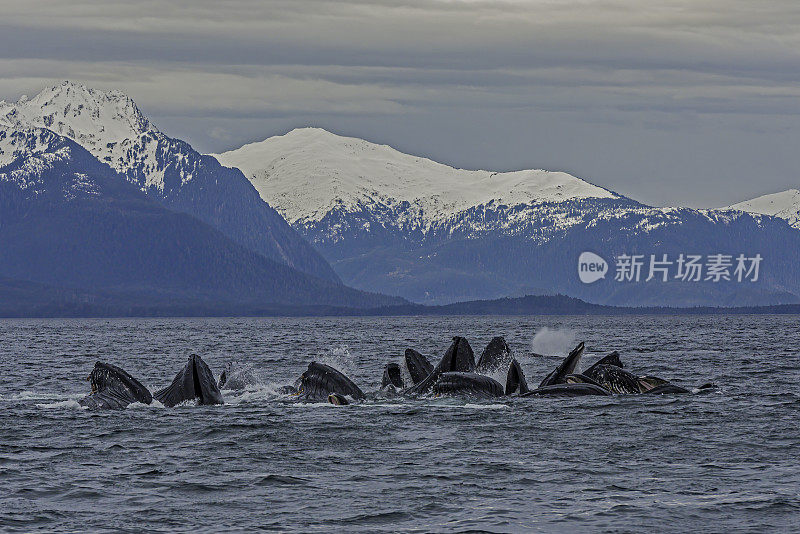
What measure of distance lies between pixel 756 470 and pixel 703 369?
45893mm

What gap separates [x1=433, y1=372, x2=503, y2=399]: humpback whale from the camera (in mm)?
53688

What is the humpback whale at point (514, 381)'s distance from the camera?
5525 centimetres

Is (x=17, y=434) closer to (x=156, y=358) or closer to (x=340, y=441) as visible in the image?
(x=340, y=441)

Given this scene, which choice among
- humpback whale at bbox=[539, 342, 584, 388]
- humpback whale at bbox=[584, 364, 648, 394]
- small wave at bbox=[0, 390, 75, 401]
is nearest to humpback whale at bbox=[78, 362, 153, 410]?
small wave at bbox=[0, 390, 75, 401]

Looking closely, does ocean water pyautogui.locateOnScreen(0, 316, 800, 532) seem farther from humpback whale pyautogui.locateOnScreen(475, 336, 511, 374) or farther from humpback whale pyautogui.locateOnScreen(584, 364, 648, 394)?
humpback whale pyautogui.locateOnScreen(475, 336, 511, 374)

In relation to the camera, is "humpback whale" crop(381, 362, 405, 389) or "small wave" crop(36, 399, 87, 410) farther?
→ "humpback whale" crop(381, 362, 405, 389)

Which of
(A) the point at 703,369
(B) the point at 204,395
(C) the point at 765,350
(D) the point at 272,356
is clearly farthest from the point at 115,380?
(C) the point at 765,350

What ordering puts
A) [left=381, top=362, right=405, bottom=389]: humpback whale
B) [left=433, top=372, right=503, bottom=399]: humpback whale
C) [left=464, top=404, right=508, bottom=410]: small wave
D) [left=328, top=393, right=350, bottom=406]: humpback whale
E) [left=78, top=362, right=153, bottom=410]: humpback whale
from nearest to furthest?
[left=464, top=404, right=508, bottom=410]: small wave < [left=78, top=362, right=153, bottom=410]: humpback whale < [left=328, top=393, right=350, bottom=406]: humpback whale < [left=433, top=372, right=503, bottom=399]: humpback whale < [left=381, top=362, right=405, bottom=389]: humpback whale

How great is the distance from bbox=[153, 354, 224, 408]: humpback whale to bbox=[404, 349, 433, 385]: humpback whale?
355 inches

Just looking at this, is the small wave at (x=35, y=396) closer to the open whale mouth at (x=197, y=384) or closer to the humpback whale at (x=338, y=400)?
the open whale mouth at (x=197, y=384)

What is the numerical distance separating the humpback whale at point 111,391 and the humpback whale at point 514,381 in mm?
14459

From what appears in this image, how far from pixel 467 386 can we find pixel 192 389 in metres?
11.0

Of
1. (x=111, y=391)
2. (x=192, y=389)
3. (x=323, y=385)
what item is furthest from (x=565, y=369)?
(x=111, y=391)

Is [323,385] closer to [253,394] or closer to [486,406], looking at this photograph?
[253,394]
